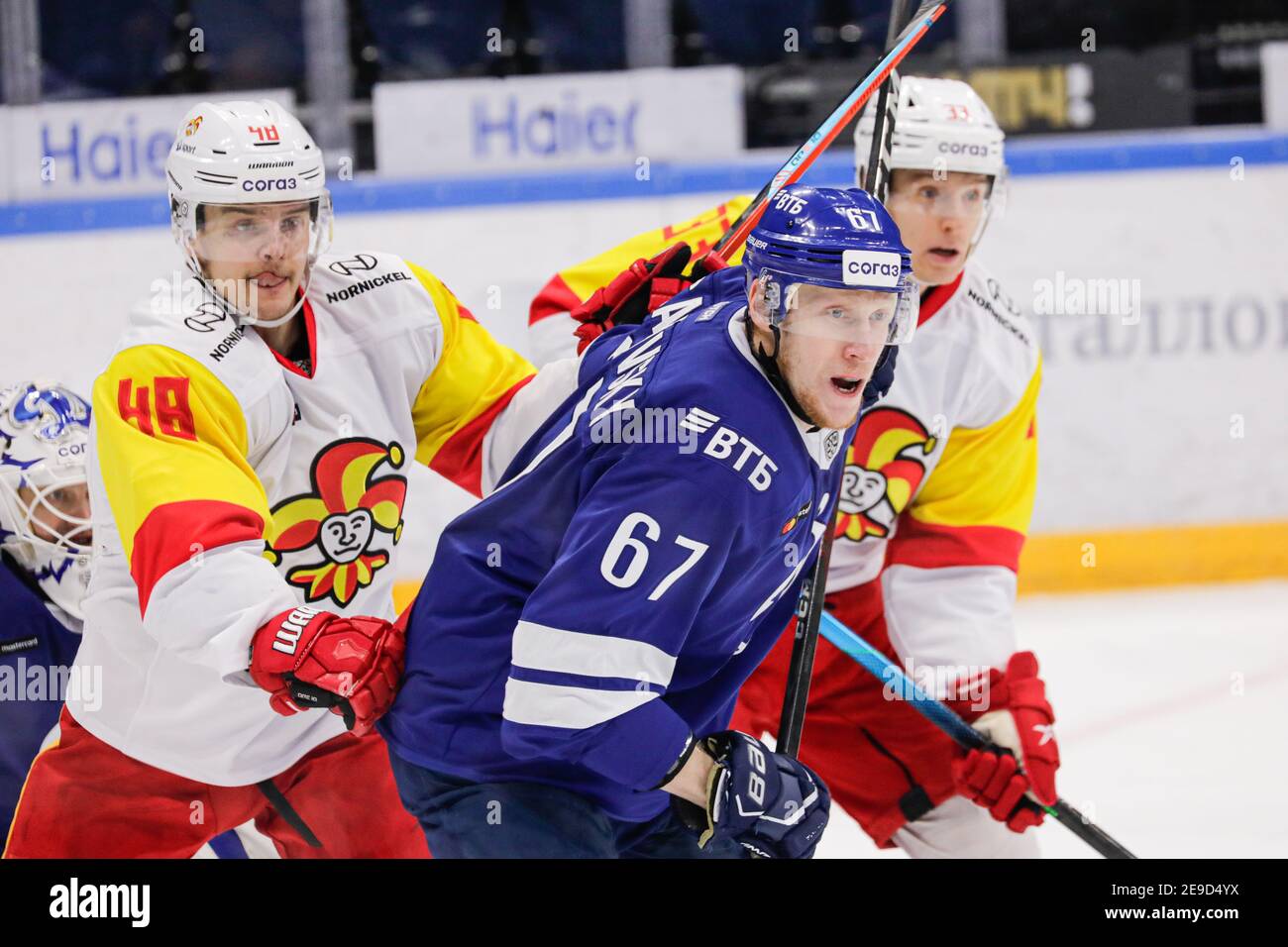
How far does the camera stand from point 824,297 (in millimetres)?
1772

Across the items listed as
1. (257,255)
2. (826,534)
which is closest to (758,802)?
(826,534)

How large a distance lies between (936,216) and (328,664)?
1.17 metres

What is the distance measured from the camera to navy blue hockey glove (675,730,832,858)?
1794 millimetres

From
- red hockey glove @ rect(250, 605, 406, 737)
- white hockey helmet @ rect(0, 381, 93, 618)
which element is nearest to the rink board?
white hockey helmet @ rect(0, 381, 93, 618)

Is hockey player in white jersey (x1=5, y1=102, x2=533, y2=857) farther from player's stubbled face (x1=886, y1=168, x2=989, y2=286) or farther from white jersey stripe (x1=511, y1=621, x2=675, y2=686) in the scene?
player's stubbled face (x1=886, y1=168, x2=989, y2=286)

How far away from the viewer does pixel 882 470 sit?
267 cm

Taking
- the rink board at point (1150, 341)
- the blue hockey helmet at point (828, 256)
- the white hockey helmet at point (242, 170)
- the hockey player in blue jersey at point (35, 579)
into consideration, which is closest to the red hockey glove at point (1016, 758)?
the blue hockey helmet at point (828, 256)

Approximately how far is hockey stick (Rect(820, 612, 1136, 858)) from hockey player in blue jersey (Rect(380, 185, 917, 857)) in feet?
2.06

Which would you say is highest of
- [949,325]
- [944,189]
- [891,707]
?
[944,189]

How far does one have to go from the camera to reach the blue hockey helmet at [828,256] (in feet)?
5.76

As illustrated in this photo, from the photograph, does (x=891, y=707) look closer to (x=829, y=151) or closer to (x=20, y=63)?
(x=829, y=151)

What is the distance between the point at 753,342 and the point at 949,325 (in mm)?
929

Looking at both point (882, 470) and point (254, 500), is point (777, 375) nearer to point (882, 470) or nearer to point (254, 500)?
point (254, 500)
